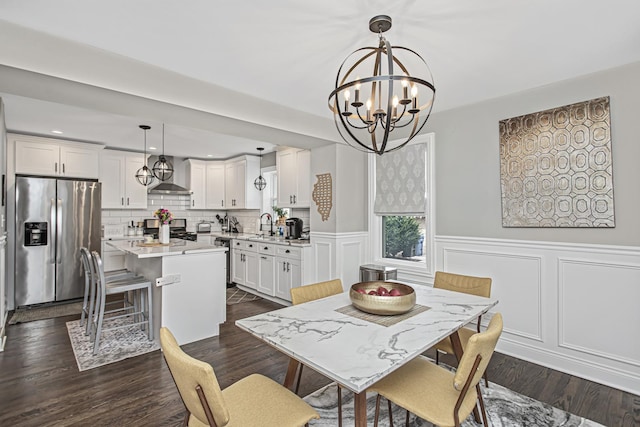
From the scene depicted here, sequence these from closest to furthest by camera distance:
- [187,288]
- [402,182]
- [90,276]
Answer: [187,288] → [90,276] → [402,182]

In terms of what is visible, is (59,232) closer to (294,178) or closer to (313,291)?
(294,178)

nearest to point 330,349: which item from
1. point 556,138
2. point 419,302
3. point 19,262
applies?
point 419,302

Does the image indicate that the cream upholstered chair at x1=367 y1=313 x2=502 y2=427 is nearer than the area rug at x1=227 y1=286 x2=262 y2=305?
Yes

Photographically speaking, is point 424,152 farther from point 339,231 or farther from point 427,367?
point 427,367

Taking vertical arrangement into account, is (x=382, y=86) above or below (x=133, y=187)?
above

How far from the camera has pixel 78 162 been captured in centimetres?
511

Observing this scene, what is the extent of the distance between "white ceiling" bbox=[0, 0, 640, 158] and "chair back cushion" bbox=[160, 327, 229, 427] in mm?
1799

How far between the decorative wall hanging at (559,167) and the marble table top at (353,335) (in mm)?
1214

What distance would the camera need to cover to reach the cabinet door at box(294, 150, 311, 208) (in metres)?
4.82

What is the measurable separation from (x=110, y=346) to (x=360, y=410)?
2944 mm

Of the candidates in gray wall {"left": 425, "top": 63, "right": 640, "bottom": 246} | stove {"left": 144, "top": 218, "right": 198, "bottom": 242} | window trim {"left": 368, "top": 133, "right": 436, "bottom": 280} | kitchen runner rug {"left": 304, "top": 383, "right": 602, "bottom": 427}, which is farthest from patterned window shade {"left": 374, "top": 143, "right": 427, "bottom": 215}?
stove {"left": 144, "top": 218, "right": 198, "bottom": 242}

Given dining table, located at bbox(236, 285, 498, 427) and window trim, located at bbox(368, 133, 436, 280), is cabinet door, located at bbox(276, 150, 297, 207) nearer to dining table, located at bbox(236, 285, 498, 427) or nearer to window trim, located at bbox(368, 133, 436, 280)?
window trim, located at bbox(368, 133, 436, 280)

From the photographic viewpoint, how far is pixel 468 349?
137 cm

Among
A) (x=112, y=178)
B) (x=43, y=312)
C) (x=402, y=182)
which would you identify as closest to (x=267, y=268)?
(x=402, y=182)
